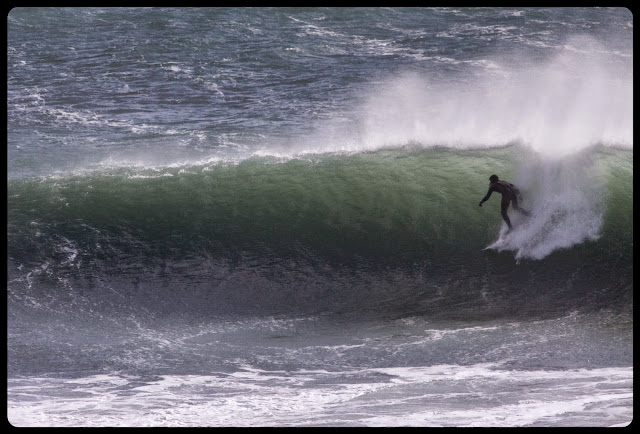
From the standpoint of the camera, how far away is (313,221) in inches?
598

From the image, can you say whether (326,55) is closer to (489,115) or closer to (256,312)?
(489,115)

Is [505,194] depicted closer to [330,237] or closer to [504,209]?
[504,209]

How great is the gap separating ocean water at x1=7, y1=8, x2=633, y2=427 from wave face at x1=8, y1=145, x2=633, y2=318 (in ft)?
0.14

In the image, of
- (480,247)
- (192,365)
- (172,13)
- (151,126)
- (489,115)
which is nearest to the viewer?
(192,365)

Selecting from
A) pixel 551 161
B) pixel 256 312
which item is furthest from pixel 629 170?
pixel 256 312

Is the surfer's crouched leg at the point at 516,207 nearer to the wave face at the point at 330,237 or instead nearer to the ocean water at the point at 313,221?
the wave face at the point at 330,237

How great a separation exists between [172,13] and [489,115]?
380 inches

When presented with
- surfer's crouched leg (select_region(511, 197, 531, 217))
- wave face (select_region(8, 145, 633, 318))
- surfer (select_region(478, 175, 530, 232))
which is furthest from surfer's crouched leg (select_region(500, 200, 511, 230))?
wave face (select_region(8, 145, 633, 318))

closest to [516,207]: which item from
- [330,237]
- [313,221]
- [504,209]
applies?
[504,209]

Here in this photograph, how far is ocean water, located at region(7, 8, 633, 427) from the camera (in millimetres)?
10641

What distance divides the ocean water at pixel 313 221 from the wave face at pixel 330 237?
0.14 ft

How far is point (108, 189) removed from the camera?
639 inches

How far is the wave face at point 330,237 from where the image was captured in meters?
13.4

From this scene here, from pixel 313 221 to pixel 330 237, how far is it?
0.55 m
